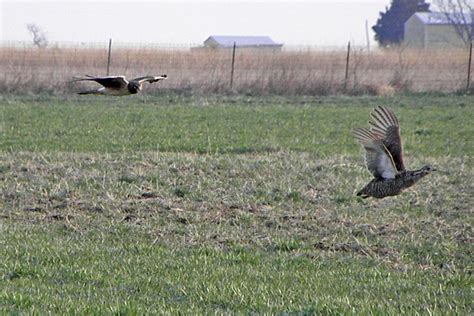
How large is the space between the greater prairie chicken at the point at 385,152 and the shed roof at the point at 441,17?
57.2 m

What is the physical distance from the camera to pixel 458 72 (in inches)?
1426

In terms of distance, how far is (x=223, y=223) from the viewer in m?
10.8

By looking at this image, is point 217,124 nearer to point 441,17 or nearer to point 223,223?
point 223,223

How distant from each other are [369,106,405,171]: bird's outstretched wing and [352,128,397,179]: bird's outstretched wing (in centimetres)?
4

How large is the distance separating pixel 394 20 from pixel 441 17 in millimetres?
11278

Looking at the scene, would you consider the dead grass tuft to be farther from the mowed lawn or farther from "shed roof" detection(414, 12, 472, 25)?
"shed roof" detection(414, 12, 472, 25)

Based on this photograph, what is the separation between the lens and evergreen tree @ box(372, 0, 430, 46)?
7745 cm

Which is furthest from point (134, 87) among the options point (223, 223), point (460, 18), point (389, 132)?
point (460, 18)

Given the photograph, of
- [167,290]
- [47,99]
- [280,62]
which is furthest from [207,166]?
[280,62]

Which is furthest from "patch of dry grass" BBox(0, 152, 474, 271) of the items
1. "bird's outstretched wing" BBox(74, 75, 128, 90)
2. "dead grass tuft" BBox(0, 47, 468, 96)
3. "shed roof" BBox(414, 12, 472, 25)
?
"shed roof" BBox(414, 12, 472, 25)

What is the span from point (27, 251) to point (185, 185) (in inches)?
165

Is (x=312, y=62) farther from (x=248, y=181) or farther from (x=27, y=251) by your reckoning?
(x=27, y=251)

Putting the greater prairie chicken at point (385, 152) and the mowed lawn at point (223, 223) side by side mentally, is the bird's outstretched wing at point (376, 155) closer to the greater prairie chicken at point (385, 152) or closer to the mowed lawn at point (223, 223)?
the greater prairie chicken at point (385, 152)

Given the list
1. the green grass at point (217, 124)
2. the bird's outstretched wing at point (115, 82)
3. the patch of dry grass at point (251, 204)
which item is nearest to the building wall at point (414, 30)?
the green grass at point (217, 124)
